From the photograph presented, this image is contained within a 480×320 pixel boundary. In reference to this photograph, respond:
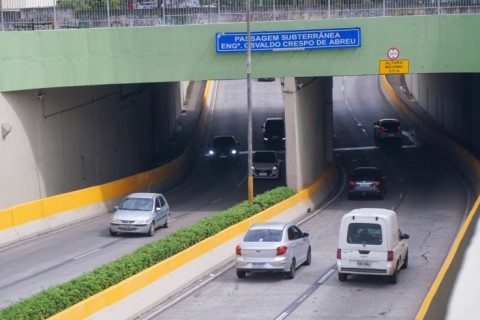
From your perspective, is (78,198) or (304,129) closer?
(78,198)

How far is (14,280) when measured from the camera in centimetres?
2394

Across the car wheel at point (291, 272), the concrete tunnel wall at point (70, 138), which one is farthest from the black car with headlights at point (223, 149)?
the car wheel at point (291, 272)

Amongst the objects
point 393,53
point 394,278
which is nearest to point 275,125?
point 393,53

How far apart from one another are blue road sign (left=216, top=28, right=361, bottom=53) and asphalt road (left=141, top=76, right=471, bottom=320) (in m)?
7.07

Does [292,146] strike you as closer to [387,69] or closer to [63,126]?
[387,69]

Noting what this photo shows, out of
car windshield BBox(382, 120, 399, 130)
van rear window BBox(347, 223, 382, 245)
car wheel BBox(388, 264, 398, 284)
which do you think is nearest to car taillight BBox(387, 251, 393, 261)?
van rear window BBox(347, 223, 382, 245)

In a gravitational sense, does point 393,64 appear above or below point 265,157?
above

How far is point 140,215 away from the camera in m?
31.9

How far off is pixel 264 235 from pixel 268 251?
0.64 meters

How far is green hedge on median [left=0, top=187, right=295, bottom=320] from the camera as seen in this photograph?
50.6ft

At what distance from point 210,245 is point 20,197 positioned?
11671 mm

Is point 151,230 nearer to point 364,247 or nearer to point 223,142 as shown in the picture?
point 364,247

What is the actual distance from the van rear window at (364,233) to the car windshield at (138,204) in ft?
37.1

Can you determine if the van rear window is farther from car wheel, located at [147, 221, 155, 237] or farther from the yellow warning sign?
the yellow warning sign
